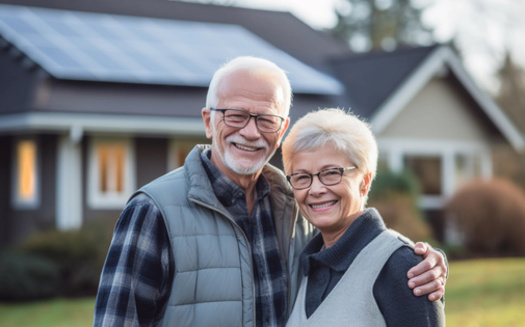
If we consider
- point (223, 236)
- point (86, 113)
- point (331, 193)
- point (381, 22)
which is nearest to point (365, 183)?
point (331, 193)

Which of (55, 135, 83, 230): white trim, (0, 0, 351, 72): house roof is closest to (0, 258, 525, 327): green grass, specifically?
(55, 135, 83, 230): white trim

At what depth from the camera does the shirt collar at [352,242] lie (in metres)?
3.21

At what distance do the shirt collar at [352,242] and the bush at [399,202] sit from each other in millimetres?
12728

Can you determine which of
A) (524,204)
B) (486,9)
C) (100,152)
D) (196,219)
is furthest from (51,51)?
(486,9)

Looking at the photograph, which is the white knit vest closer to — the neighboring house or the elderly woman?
the elderly woman

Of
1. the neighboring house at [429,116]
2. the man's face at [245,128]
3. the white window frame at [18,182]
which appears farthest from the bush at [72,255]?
the man's face at [245,128]

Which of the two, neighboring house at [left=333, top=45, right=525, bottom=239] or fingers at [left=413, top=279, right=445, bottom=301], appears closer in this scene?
fingers at [left=413, top=279, right=445, bottom=301]

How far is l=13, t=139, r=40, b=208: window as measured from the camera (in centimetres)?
1586

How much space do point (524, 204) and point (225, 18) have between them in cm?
1032

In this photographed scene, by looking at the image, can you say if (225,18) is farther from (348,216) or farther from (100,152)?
(348,216)

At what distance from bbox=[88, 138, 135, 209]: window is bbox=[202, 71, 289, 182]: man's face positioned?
1256 cm

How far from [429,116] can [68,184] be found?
9.78 m

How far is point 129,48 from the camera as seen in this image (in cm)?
1700

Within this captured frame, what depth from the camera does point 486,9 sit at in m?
34.2
